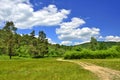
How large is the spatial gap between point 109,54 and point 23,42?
10306 cm

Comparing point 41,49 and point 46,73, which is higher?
point 41,49

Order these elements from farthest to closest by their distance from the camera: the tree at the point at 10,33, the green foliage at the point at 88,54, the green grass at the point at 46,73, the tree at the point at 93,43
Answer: the tree at the point at 93,43 < the tree at the point at 10,33 < the green foliage at the point at 88,54 < the green grass at the point at 46,73

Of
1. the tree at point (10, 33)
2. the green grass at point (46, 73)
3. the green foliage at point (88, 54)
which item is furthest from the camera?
the tree at point (10, 33)

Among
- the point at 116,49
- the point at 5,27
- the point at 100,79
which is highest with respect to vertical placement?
the point at 5,27

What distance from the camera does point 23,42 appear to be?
199m

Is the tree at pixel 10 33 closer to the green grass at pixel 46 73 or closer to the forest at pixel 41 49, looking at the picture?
the forest at pixel 41 49

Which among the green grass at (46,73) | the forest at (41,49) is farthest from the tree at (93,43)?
the green grass at (46,73)

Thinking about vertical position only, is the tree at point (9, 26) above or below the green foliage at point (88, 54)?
above

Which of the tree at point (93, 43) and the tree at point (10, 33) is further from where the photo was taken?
the tree at point (93, 43)

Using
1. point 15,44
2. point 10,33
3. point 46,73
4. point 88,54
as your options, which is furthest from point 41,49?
point 46,73

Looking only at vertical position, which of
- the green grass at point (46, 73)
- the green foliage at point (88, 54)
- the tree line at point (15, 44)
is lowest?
the green grass at point (46, 73)

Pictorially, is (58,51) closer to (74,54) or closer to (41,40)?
(41,40)

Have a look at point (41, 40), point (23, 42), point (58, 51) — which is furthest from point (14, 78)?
point (23, 42)

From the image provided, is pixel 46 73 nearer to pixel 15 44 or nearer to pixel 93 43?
pixel 15 44
